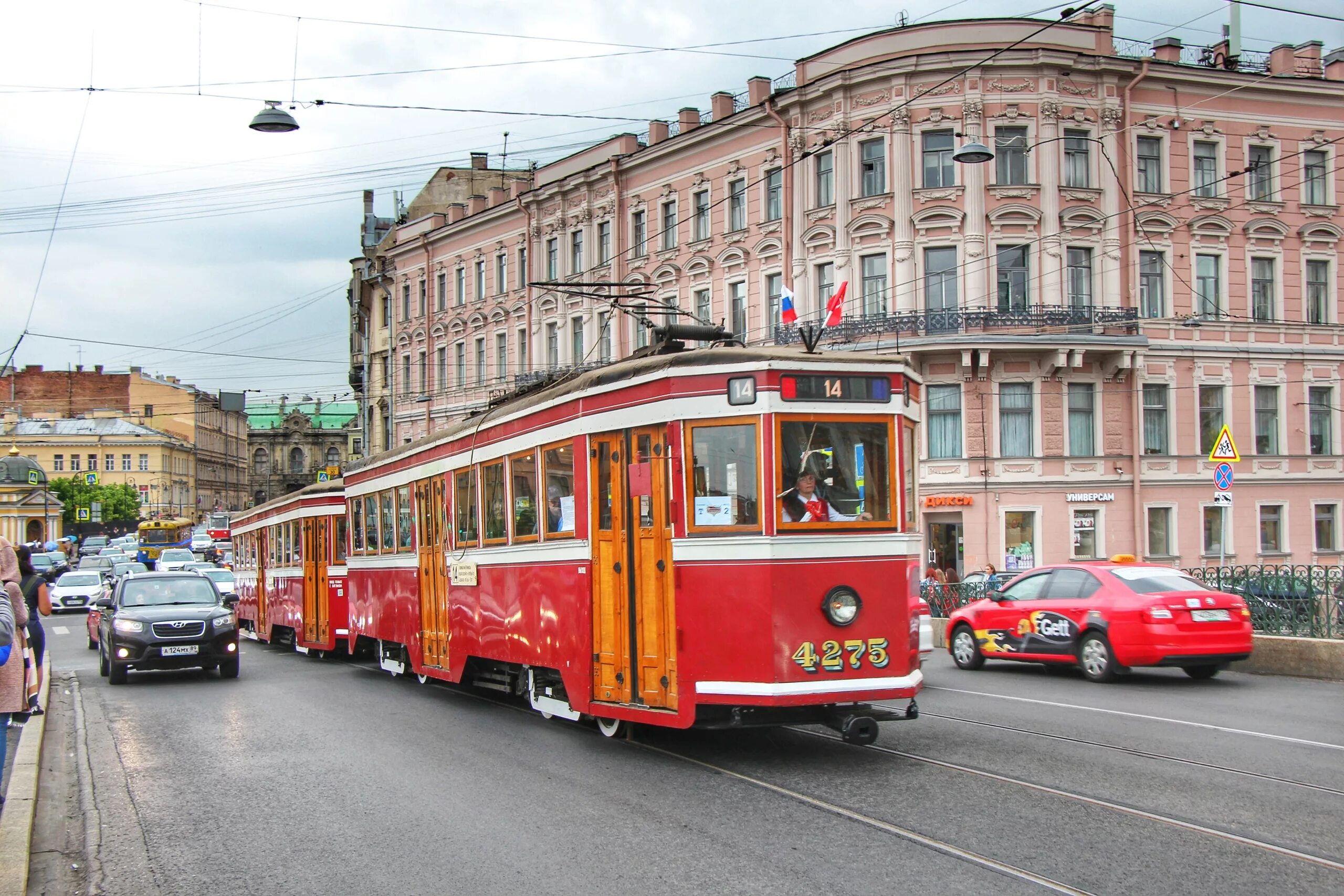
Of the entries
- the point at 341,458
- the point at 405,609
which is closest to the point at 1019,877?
the point at 405,609

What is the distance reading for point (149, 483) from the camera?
386 feet

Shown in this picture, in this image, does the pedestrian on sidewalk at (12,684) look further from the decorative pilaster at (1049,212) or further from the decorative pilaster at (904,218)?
the decorative pilaster at (1049,212)

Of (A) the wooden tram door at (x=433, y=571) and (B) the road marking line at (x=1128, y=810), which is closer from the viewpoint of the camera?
(B) the road marking line at (x=1128, y=810)

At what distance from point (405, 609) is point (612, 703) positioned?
6.81 metres

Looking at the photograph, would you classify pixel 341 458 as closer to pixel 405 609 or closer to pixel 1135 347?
pixel 1135 347

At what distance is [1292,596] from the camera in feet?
56.7

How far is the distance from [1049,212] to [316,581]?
2235 cm

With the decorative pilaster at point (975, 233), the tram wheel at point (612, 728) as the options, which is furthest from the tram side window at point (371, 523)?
the decorative pilaster at point (975, 233)

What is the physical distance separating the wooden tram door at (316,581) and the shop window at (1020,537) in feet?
63.3

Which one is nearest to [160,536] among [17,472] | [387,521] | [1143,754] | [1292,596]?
[17,472]

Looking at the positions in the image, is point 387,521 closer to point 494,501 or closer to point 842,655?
point 494,501

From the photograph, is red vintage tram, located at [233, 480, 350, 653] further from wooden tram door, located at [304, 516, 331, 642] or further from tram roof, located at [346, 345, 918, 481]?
tram roof, located at [346, 345, 918, 481]

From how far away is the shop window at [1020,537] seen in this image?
3422 centimetres

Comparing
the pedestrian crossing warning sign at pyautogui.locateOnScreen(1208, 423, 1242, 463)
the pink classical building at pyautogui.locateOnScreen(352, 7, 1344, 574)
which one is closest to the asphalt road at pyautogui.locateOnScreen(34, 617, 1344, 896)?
the pedestrian crossing warning sign at pyautogui.locateOnScreen(1208, 423, 1242, 463)
